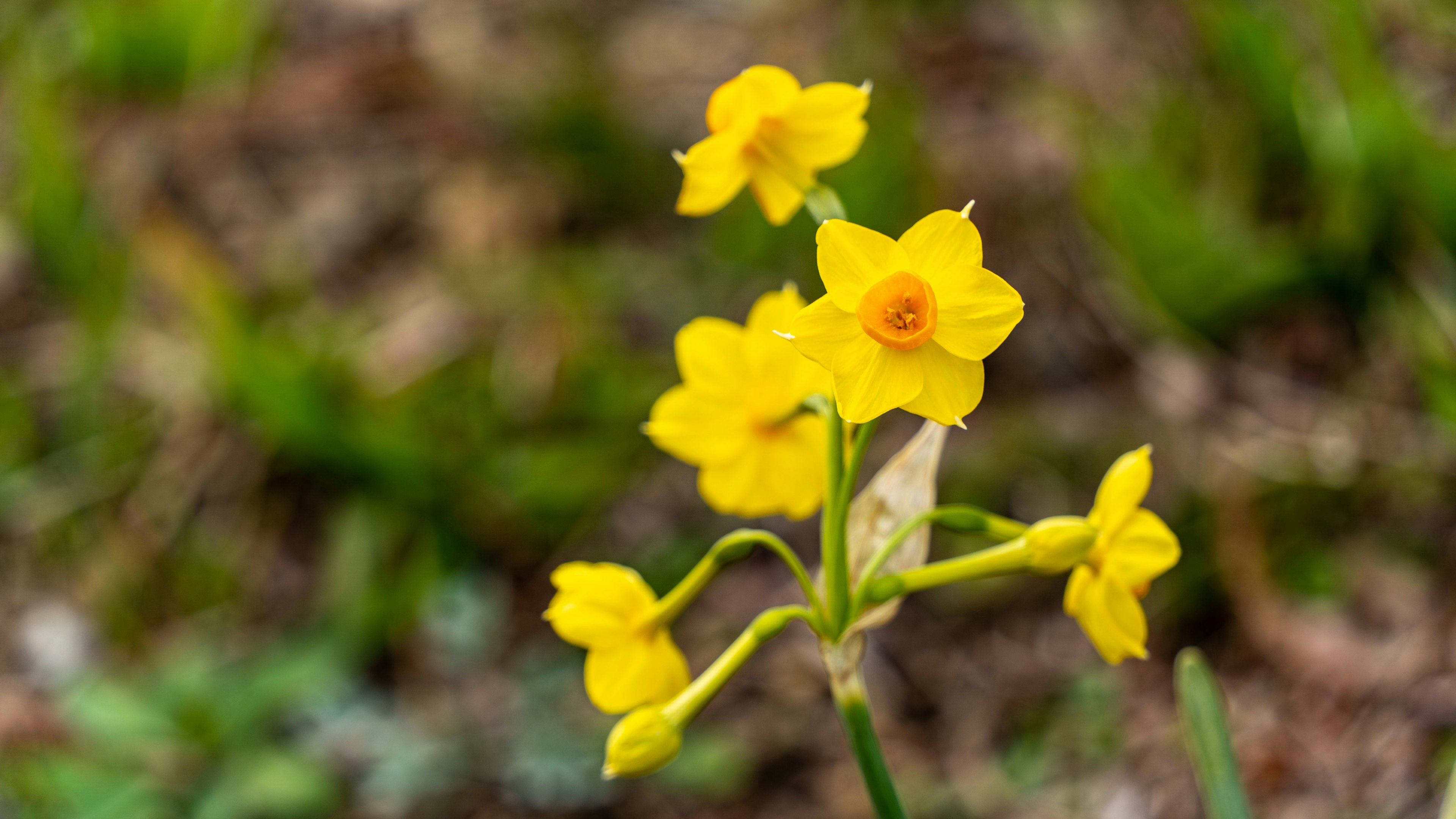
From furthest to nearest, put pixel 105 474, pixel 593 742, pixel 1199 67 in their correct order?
Result: pixel 1199 67
pixel 105 474
pixel 593 742

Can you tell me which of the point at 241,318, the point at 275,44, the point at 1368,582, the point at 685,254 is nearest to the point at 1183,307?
the point at 1368,582

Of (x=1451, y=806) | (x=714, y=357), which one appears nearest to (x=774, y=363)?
(x=714, y=357)

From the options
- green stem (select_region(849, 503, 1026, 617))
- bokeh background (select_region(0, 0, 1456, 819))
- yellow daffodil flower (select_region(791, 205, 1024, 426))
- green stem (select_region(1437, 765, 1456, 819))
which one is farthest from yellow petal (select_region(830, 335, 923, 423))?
bokeh background (select_region(0, 0, 1456, 819))

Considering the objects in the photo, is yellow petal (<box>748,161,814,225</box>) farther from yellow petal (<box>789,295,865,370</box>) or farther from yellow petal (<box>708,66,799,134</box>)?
yellow petal (<box>789,295,865,370</box>)

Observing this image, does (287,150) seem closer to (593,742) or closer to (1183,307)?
(593,742)

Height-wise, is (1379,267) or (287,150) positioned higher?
(287,150)

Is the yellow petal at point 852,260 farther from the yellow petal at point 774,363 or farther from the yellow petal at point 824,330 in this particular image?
the yellow petal at point 774,363
